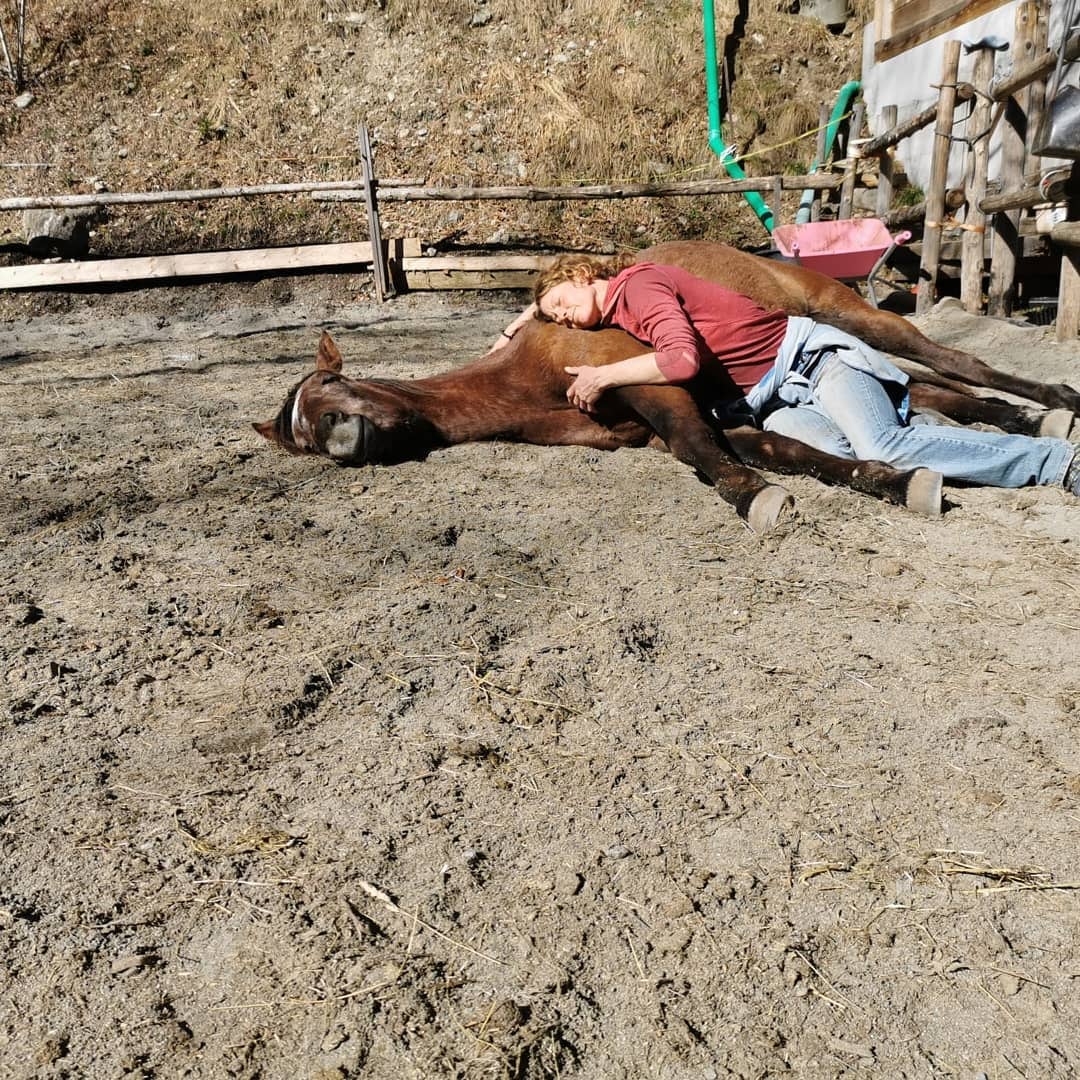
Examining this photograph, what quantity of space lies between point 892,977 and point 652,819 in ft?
1.69

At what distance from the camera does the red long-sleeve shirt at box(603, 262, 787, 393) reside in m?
3.75

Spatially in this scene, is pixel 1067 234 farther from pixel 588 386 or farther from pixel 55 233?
pixel 55 233

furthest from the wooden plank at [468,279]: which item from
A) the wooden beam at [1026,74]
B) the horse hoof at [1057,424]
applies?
the horse hoof at [1057,424]

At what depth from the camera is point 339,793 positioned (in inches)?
78.7

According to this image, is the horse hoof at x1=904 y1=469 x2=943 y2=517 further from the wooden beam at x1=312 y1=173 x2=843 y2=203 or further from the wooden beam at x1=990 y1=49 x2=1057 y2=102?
the wooden beam at x1=312 y1=173 x2=843 y2=203

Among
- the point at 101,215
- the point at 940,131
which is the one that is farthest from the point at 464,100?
the point at 940,131

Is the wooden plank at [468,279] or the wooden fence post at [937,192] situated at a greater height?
the wooden fence post at [937,192]

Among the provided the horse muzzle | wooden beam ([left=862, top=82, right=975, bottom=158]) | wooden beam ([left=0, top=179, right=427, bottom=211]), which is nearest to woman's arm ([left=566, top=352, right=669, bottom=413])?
the horse muzzle

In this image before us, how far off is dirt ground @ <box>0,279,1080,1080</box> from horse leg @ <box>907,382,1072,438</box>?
19.6 inches

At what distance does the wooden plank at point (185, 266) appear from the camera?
9242mm

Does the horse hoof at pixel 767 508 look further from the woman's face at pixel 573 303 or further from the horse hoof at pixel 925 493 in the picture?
the woman's face at pixel 573 303

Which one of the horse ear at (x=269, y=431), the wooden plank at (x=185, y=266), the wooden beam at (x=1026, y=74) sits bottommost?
the horse ear at (x=269, y=431)

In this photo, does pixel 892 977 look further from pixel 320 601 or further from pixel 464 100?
pixel 464 100

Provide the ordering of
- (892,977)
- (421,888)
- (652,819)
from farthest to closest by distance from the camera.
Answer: (652,819) → (421,888) → (892,977)
